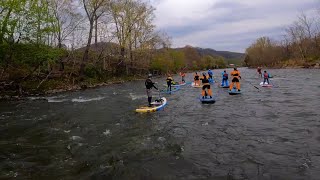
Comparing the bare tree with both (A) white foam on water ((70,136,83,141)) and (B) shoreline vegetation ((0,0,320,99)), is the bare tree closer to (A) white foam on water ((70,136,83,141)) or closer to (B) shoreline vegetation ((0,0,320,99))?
(B) shoreline vegetation ((0,0,320,99))

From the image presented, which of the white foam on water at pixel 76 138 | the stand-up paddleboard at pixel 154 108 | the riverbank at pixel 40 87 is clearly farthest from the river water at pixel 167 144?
the riverbank at pixel 40 87

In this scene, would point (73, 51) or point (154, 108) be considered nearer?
point (154, 108)

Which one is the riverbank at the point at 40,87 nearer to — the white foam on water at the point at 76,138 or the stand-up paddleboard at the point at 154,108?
the stand-up paddleboard at the point at 154,108

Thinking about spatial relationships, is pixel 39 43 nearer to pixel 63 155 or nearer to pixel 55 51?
pixel 55 51

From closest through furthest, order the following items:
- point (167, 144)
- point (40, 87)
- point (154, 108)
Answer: point (167, 144)
point (154, 108)
point (40, 87)

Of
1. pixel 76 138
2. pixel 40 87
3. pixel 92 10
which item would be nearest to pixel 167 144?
pixel 76 138

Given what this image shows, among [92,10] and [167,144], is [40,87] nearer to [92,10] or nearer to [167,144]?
[92,10]

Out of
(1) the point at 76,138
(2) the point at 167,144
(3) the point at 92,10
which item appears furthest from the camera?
(3) the point at 92,10

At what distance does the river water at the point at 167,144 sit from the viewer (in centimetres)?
833

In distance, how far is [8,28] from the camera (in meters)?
27.0

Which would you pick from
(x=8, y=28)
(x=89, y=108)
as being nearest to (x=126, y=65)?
(x=8, y=28)

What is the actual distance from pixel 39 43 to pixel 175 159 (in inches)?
1009

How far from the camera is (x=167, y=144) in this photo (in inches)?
433

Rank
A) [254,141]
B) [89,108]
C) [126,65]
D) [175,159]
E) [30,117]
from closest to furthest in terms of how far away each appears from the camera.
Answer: [175,159]
[254,141]
[30,117]
[89,108]
[126,65]
